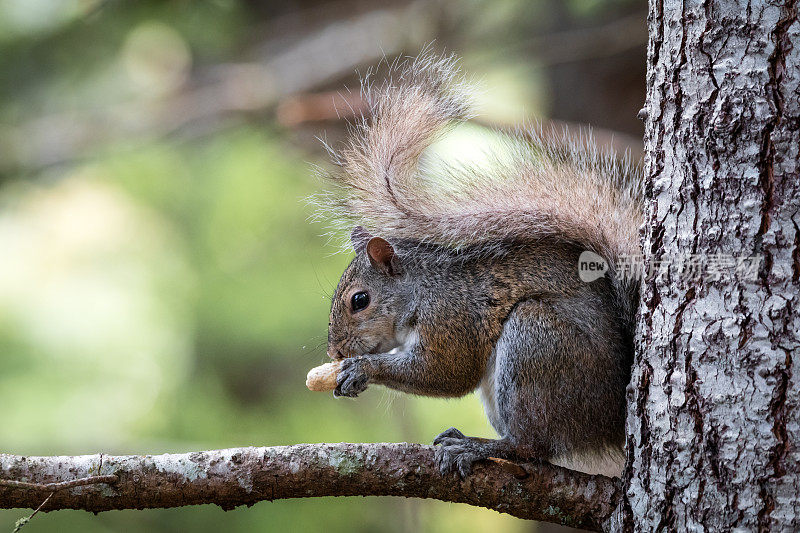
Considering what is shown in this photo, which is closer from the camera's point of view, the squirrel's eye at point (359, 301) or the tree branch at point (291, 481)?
the tree branch at point (291, 481)

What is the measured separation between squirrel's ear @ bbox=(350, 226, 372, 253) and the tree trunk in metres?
1.09

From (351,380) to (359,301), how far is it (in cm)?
34

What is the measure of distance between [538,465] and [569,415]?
0.46 feet

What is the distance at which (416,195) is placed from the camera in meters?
2.17

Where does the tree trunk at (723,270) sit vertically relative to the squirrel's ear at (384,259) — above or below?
below

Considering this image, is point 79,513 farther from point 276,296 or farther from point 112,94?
point 112,94

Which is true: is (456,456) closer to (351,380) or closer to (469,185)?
(351,380)

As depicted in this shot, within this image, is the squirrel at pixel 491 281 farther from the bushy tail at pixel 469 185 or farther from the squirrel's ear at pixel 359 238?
the squirrel's ear at pixel 359 238

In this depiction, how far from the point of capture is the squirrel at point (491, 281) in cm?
191

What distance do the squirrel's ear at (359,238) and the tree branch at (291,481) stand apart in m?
0.86

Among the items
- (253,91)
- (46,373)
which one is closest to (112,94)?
(253,91)

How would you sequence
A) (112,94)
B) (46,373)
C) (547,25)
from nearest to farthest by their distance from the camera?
(46,373)
(547,25)
(112,94)

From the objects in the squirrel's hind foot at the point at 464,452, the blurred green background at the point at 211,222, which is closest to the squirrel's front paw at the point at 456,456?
the squirrel's hind foot at the point at 464,452

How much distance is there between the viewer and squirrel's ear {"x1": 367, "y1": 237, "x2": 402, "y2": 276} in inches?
92.9
